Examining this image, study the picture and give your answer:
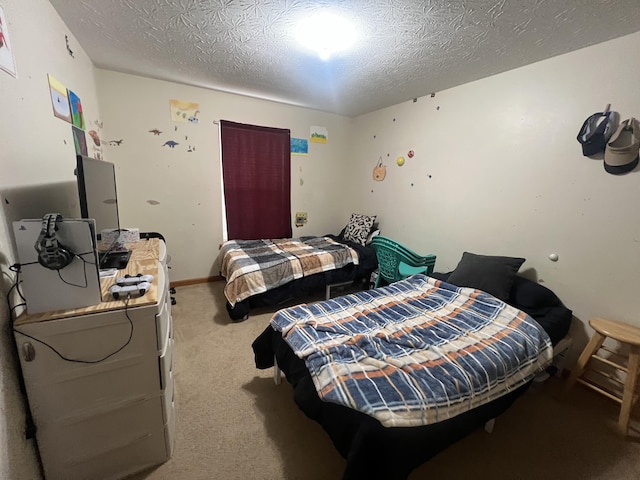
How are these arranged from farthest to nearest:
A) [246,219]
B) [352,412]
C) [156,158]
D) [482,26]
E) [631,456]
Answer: [246,219], [156,158], [482,26], [631,456], [352,412]

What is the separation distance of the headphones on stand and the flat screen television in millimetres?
439

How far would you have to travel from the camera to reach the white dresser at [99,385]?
1.00 meters

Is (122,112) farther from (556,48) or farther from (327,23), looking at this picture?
(556,48)

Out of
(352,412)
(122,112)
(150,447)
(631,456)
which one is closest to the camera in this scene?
(352,412)

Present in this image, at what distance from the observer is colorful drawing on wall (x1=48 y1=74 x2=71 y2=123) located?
150 centimetres

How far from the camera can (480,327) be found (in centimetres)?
165

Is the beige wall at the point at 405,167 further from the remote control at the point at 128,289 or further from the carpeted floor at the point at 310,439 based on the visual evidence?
the carpeted floor at the point at 310,439

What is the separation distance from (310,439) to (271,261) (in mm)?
1647

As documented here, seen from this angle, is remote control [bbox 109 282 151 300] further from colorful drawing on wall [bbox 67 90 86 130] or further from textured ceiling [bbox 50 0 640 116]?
textured ceiling [bbox 50 0 640 116]

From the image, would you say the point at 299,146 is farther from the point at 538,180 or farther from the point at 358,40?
the point at 538,180

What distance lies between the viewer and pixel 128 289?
1.12 m

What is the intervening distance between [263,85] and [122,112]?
4.95ft

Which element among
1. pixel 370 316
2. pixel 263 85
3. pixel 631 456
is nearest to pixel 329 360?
pixel 370 316

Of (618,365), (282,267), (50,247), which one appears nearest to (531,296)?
(618,365)
